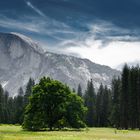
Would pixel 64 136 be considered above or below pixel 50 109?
below

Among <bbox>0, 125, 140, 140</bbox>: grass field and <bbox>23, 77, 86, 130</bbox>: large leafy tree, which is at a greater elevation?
<bbox>23, 77, 86, 130</bbox>: large leafy tree

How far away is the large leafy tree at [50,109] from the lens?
91.4 meters

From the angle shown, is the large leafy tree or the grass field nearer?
the grass field

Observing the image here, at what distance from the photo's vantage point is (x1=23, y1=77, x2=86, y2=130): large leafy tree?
91.4m

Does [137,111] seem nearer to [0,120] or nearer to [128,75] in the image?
[128,75]

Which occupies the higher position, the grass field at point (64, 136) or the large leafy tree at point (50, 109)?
the large leafy tree at point (50, 109)

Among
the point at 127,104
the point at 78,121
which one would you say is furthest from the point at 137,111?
the point at 78,121

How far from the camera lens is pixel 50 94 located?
94.3 meters

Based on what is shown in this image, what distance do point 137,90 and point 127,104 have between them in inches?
232

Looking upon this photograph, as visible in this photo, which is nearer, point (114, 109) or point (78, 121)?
point (78, 121)

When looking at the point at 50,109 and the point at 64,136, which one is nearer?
the point at 64,136

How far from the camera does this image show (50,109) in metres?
94.9

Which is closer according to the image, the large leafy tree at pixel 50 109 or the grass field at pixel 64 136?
the grass field at pixel 64 136

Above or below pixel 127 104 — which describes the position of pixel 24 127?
below
